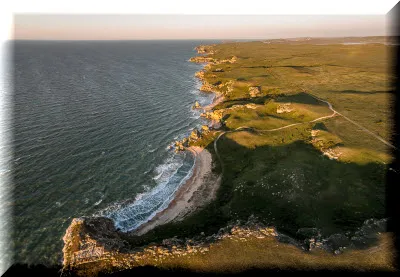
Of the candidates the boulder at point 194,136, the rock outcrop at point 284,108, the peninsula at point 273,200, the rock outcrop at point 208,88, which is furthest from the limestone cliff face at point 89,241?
the rock outcrop at point 208,88

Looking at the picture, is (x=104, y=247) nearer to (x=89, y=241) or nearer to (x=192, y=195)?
(x=89, y=241)

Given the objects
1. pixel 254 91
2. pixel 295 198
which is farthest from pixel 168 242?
pixel 254 91

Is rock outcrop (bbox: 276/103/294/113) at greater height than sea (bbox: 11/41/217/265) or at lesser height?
greater

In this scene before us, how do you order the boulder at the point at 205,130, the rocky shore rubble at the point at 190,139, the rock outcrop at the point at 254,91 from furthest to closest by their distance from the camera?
1. the rock outcrop at the point at 254,91
2. the boulder at the point at 205,130
3. the rocky shore rubble at the point at 190,139

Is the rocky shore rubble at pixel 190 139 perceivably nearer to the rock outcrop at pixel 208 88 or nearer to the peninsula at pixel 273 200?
the peninsula at pixel 273 200

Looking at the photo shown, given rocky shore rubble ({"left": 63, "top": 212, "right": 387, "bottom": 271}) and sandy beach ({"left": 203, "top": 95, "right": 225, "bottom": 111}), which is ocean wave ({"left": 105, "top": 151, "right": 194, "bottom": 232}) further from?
sandy beach ({"left": 203, "top": 95, "right": 225, "bottom": 111})

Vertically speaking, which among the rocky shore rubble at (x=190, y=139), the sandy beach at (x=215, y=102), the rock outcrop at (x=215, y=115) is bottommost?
the rocky shore rubble at (x=190, y=139)

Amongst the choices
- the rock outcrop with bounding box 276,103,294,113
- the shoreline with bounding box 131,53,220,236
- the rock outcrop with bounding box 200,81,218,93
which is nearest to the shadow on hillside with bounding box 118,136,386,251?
the shoreline with bounding box 131,53,220,236
